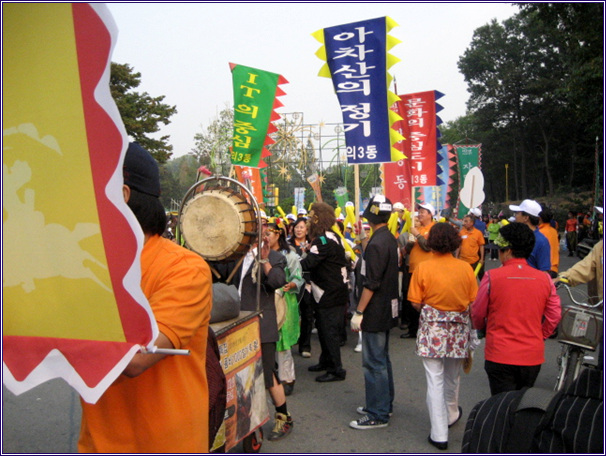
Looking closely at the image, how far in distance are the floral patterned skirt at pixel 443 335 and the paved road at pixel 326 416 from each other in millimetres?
823

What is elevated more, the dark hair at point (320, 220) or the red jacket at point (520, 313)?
the dark hair at point (320, 220)

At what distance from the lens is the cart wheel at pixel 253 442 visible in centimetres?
425

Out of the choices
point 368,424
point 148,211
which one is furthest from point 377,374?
point 148,211

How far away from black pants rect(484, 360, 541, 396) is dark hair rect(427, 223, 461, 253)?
3.07ft

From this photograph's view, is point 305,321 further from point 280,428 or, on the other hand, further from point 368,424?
point 280,428

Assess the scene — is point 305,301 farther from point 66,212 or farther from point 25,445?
point 66,212

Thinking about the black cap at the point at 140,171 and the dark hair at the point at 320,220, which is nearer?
the black cap at the point at 140,171

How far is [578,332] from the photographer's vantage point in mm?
4137

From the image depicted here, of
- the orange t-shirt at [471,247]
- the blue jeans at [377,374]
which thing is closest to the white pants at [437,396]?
the blue jeans at [377,374]

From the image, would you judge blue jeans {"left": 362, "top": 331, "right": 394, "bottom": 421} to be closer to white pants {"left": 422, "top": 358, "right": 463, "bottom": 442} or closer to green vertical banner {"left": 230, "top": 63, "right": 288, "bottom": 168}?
white pants {"left": 422, "top": 358, "right": 463, "bottom": 442}

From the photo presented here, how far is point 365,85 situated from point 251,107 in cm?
201

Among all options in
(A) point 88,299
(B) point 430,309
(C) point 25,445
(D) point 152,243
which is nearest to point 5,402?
(C) point 25,445

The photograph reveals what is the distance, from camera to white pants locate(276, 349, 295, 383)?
571cm

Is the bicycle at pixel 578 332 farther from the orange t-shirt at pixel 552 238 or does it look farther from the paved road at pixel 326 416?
the orange t-shirt at pixel 552 238
